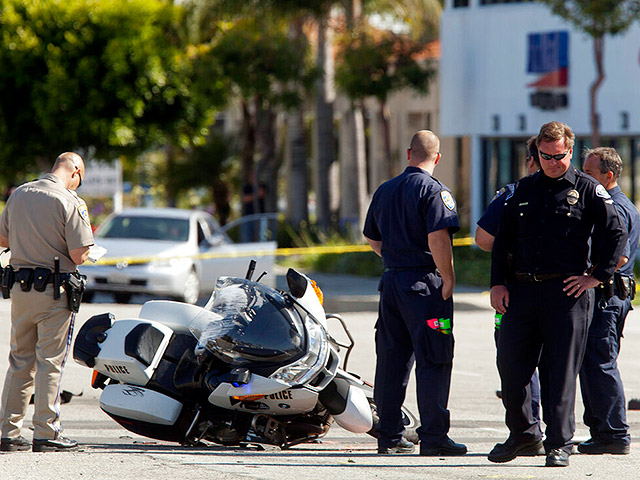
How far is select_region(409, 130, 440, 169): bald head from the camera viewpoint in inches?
266

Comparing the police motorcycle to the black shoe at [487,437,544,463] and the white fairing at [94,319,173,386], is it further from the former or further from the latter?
the black shoe at [487,437,544,463]

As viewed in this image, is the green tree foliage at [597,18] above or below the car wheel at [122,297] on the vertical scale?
above

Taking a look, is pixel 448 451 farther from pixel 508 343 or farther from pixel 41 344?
pixel 41 344

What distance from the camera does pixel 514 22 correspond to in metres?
23.0

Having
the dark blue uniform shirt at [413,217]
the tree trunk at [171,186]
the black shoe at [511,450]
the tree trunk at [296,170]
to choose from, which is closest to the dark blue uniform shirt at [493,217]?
the dark blue uniform shirt at [413,217]

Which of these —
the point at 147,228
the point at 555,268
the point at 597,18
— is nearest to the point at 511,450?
the point at 555,268

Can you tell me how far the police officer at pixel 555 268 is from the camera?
6121 millimetres

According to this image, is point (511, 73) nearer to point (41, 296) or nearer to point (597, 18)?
point (597, 18)

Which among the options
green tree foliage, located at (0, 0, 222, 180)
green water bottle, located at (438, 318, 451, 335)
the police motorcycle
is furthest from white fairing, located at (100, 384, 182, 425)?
green tree foliage, located at (0, 0, 222, 180)

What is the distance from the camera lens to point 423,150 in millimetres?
6750

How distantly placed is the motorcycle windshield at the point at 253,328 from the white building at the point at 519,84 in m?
16.3

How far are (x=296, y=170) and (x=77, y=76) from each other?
273 inches

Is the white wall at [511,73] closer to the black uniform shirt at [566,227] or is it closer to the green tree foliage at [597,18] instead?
the green tree foliage at [597,18]

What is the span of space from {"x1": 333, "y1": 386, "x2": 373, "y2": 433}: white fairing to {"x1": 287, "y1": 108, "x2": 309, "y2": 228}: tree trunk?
21.3 metres
